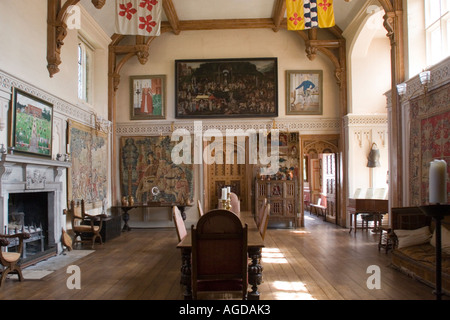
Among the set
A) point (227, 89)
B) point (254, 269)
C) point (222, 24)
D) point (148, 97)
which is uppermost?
point (222, 24)

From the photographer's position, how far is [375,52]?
11977 millimetres

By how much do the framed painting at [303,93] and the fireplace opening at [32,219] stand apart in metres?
8.09

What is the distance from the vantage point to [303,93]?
1274 centimetres

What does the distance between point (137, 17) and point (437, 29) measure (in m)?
6.00

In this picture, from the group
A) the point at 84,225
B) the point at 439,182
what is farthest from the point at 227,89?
the point at 439,182

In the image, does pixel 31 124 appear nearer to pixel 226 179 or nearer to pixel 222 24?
pixel 226 179

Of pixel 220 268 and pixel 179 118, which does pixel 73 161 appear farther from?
pixel 220 268

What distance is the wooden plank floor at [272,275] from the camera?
5172 mm

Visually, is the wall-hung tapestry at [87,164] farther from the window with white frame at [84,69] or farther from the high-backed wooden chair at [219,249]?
the high-backed wooden chair at [219,249]

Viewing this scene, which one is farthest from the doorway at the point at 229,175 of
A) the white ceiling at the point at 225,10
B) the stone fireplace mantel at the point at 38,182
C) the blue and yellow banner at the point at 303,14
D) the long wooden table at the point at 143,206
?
the stone fireplace mantel at the point at 38,182

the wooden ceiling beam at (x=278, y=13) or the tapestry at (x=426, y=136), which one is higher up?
the wooden ceiling beam at (x=278, y=13)

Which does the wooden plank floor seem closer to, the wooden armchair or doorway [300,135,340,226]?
the wooden armchair

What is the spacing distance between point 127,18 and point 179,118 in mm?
5340

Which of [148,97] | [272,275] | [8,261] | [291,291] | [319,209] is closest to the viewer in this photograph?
[291,291]
